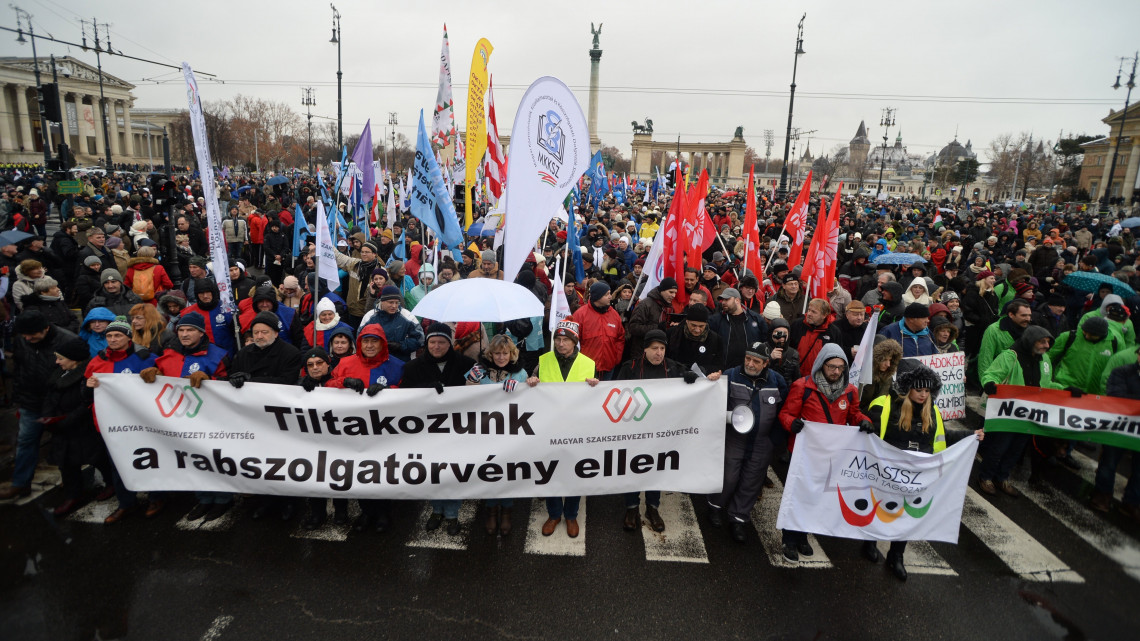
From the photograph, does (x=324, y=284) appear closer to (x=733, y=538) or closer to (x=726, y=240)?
(x=733, y=538)

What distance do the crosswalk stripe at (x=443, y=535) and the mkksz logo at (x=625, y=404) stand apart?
1569 mm

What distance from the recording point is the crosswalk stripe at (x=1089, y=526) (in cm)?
481

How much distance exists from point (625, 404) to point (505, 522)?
1.44 metres

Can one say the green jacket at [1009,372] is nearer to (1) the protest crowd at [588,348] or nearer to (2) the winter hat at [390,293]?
(1) the protest crowd at [588,348]

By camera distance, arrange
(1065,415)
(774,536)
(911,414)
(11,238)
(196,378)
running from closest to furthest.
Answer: (911,414) → (196,378) → (774,536) → (1065,415) → (11,238)

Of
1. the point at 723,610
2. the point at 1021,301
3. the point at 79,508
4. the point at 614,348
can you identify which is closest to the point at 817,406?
the point at 723,610

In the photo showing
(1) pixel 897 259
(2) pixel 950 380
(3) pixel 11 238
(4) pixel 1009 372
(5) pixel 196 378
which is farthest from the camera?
(1) pixel 897 259

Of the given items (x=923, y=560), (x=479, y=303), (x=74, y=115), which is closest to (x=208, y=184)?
(x=479, y=303)

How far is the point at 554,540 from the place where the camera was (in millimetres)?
4797

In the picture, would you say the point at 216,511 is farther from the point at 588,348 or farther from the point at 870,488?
the point at 870,488

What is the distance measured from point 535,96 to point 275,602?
14.0 ft

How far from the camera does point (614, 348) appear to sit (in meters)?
5.98

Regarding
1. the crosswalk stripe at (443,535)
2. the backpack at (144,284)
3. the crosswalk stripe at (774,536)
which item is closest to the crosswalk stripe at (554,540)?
the crosswalk stripe at (443,535)

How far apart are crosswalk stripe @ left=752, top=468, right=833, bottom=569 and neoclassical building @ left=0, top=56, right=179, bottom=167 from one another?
68.6 m
